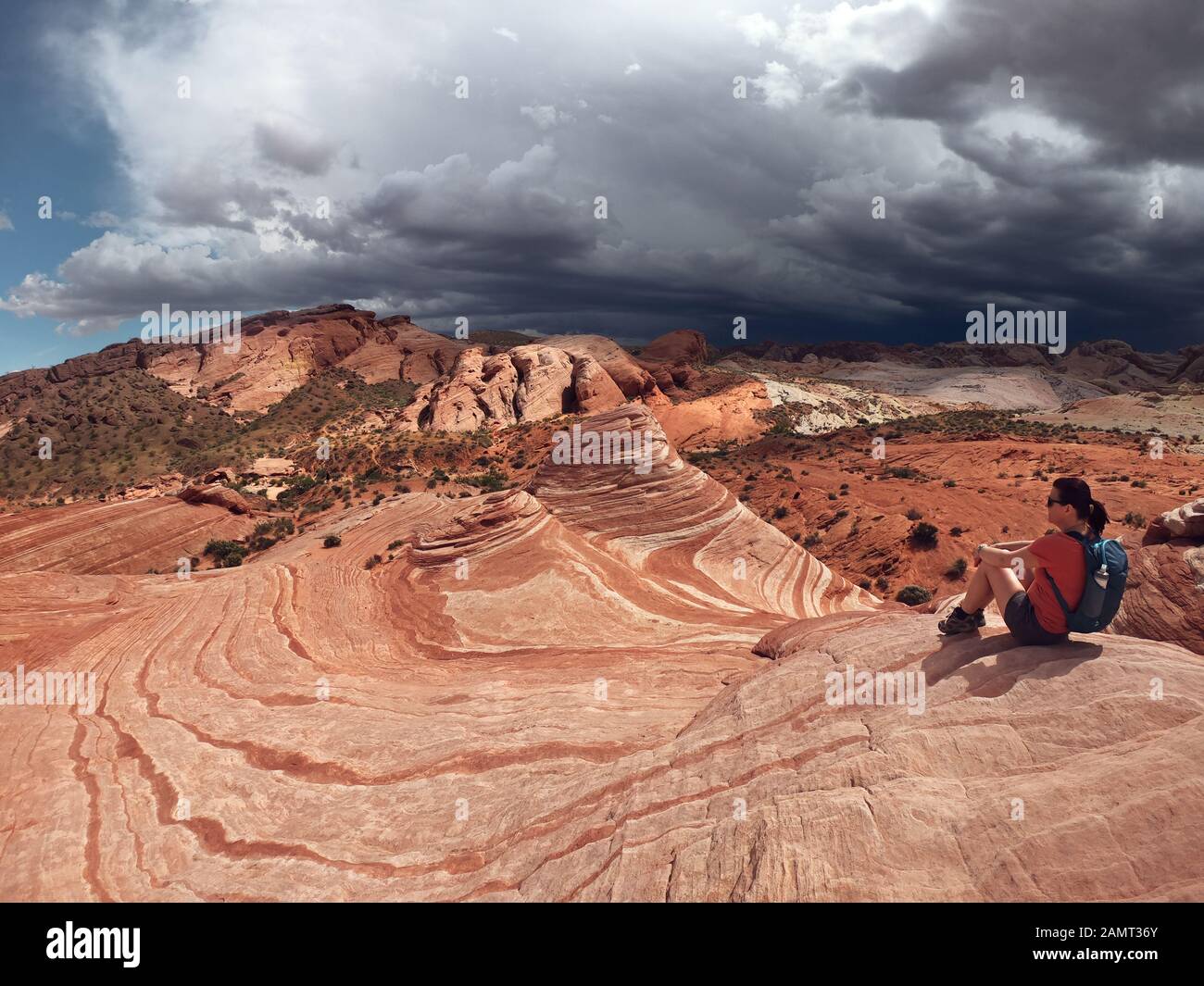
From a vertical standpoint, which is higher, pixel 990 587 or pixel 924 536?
pixel 990 587

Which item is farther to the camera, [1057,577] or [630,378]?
[630,378]

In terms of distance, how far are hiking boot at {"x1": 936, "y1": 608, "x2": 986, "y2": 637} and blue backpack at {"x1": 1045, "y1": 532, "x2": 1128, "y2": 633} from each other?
1.18 meters

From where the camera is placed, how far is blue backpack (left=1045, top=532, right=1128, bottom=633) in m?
5.55

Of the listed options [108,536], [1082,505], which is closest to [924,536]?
[1082,505]

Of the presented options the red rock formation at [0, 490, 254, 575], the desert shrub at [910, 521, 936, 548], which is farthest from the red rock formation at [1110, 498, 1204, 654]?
the red rock formation at [0, 490, 254, 575]

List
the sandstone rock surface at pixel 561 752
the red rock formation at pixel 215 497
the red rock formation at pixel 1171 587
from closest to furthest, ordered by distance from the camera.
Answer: the sandstone rock surface at pixel 561 752 < the red rock formation at pixel 1171 587 < the red rock formation at pixel 215 497

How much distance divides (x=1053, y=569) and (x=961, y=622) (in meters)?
1.43

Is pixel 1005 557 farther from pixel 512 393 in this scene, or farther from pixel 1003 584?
pixel 512 393

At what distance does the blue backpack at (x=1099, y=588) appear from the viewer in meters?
5.55

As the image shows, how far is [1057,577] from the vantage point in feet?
19.0

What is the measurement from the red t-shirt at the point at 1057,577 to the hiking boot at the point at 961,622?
37.4 inches

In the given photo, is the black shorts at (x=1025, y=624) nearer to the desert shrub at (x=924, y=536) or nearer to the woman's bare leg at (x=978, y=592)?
the woman's bare leg at (x=978, y=592)

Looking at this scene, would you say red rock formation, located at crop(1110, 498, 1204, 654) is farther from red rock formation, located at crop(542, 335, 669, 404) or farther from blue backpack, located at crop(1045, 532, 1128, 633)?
red rock formation, located at crop(542, 335, 669, 404)

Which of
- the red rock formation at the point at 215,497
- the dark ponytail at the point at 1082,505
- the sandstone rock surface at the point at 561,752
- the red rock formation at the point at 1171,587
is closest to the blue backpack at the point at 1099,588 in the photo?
the dark ponytail at the point at 1082,505
